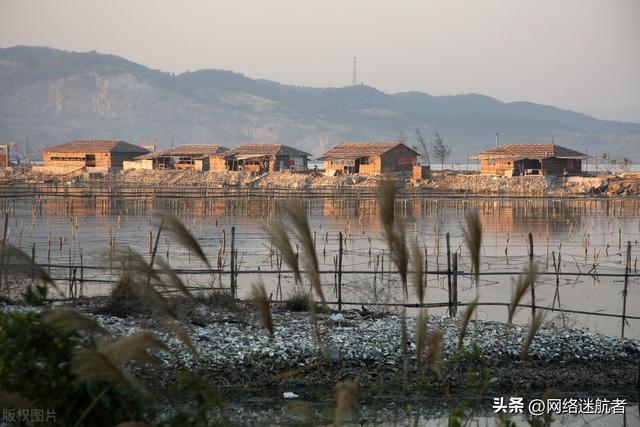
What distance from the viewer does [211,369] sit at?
23.4ft

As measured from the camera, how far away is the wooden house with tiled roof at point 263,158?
48.1 m

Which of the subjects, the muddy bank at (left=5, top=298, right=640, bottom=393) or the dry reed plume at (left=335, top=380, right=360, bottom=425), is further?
the muddy bank at (left=5, top=298, right=640, bottom=393)

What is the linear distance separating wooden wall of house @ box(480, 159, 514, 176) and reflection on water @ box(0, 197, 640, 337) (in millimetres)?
5971

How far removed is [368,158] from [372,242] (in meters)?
22.3

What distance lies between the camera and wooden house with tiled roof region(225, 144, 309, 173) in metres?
48.1

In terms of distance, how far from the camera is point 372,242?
23.5m

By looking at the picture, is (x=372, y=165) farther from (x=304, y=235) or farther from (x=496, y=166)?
(x=304, y=235)

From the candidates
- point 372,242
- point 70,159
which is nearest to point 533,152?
point 372,242

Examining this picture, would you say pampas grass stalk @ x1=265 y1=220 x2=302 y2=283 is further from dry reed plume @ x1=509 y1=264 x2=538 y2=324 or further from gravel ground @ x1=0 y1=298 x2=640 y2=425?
gravel ground @ x1=0 y1=298 x2=640 y2=425

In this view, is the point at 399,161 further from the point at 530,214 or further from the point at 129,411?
the point at 129,411

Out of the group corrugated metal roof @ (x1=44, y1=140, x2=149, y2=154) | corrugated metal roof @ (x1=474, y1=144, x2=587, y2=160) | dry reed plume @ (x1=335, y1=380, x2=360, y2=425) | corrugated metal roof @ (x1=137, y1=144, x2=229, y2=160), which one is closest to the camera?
dry reed plume @ (x1=335, y1=380, x2=360, y2=425)

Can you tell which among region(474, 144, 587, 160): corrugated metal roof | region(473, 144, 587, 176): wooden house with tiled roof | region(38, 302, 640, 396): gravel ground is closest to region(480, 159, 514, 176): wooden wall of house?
region(473, 144, 587, 176): wooden house with tiled roof

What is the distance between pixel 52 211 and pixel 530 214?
63.6 ft

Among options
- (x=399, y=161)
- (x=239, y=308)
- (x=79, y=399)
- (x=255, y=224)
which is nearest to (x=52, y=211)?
(x=255, y=224)
